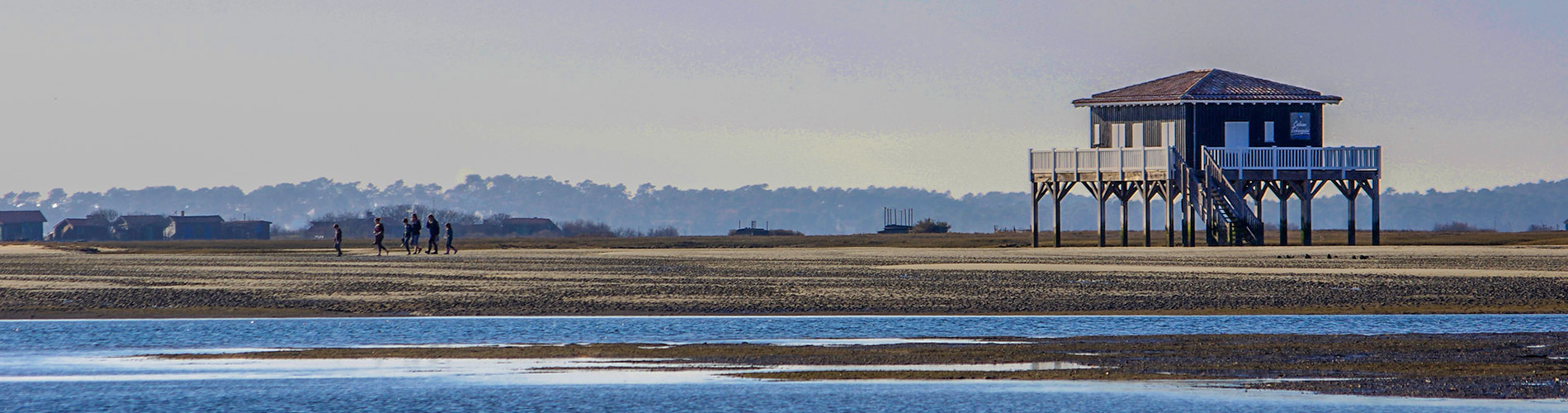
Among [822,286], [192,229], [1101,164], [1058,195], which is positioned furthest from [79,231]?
[822,286]

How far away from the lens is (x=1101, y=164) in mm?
47656

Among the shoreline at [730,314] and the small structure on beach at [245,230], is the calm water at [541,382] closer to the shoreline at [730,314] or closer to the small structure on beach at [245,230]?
the shoreline at [730,314]

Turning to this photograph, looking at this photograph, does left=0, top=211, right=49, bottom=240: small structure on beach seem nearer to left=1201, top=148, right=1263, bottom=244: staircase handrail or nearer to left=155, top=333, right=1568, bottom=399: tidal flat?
left=1201, top=148, right=1263, bottom=244: staircase handrail

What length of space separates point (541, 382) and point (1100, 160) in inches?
1383

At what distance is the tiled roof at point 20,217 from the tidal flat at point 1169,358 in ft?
371

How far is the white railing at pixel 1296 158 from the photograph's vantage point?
45.9m

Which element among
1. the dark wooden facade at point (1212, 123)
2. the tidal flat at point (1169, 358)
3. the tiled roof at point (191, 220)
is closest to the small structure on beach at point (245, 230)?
the tiled roof at point (191, 220)

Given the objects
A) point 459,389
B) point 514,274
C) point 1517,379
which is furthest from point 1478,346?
point 514,274

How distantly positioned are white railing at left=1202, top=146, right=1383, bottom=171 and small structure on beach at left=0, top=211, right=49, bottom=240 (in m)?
93.6

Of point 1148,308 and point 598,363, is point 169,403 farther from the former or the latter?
point 1148,308

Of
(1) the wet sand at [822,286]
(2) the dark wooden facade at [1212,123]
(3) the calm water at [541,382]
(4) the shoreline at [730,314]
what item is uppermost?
(2) the dark wooden facade at [1212,123]

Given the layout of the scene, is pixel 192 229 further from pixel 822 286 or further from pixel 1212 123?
pixel 822 286

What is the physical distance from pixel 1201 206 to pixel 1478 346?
30.1 m

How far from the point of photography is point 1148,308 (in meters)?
22.3
